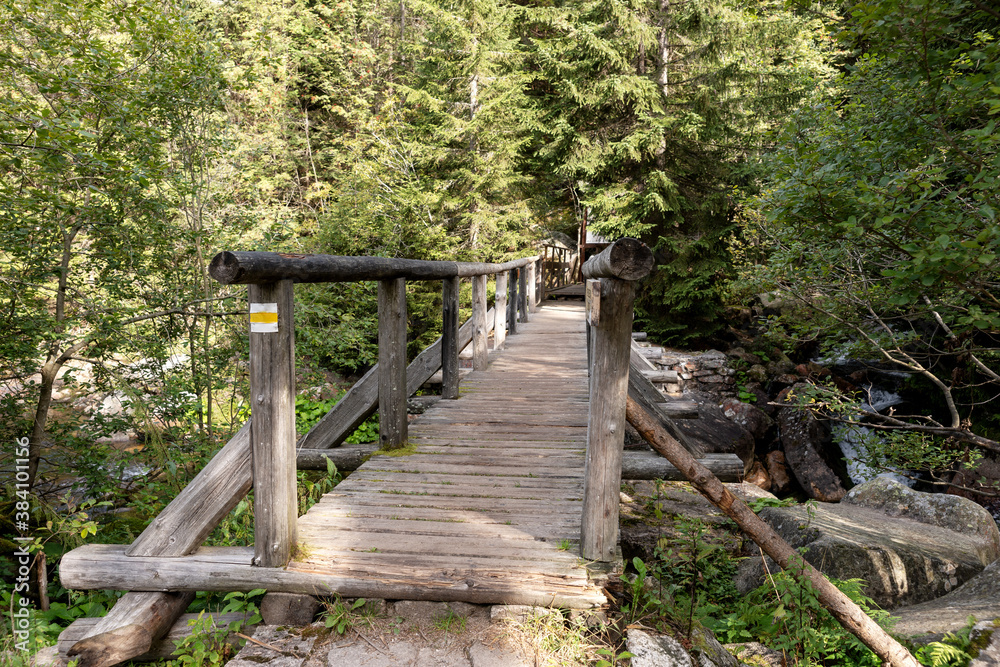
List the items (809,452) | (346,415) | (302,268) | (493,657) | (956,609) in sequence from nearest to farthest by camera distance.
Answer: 1. (493,657)
2. (302,268)
3. (956,609)
4. (346,415)
5. (809,452)

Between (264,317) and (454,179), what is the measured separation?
500 inches

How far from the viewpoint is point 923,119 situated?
157 inches

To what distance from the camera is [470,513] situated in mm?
3424

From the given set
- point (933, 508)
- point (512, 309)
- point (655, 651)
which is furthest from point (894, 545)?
point (512, 309)

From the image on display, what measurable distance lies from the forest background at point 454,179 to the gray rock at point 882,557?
5.38 ft

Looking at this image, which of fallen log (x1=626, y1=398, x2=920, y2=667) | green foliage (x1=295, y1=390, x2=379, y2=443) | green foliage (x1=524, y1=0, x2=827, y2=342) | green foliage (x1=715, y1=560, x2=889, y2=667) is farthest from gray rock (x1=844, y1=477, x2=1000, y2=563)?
green foliage (x1=295, y1=390, x2=379, y2=443)

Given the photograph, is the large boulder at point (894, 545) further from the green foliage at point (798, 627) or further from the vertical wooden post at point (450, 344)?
the vertical wooden post at point (450, 344)

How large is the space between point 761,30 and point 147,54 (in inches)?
442

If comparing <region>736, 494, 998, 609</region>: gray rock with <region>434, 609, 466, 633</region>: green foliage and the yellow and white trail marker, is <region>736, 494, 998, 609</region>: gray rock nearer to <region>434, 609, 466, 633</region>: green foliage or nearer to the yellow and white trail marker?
<region>434, 609, 466, 633</region>: green foliage

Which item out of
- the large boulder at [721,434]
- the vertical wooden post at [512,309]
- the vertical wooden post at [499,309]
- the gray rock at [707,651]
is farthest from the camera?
the vertical wooden post at [512,309]

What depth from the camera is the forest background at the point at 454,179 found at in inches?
174

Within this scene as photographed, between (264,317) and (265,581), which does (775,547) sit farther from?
(264,317)

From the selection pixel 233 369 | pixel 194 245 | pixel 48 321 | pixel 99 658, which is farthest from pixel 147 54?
pixel 99 658

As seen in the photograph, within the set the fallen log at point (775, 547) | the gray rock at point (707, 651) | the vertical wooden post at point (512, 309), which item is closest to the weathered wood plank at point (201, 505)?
the fallen log at point (775, 547)
